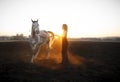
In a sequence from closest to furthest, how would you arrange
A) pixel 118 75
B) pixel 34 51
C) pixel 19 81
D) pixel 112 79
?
pixel 19 81
pixel 112 79
pixel 118 75
pixel 34 51

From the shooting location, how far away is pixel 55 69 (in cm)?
1269

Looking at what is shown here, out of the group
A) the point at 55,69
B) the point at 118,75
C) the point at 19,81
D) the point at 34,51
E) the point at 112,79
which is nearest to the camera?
the point at 19,81

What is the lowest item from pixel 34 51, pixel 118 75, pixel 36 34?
pixel 118 75

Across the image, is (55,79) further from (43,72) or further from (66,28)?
(66,28)

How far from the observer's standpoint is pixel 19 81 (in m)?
9.51

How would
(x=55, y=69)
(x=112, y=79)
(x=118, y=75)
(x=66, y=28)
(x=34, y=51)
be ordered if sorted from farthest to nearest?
1. (x=34, y=51)
2. (x=66, y=28)
3. (x=55, y=69)
4. (x=118, y=75)
5. (x=112, y=79)

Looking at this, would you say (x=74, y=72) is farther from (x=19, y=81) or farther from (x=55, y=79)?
(x=19, y=81)

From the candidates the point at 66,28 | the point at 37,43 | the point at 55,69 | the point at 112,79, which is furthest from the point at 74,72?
the point at 37,43

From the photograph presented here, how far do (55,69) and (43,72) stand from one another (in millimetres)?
1160

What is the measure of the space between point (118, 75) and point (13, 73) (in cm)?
614

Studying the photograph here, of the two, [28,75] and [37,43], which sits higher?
[37,43]

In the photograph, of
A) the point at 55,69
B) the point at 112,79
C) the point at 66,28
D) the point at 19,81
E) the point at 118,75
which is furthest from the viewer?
the point at 66,28

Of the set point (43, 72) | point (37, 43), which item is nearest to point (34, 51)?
point (37, 43)

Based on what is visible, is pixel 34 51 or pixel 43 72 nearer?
pixel 43 72
